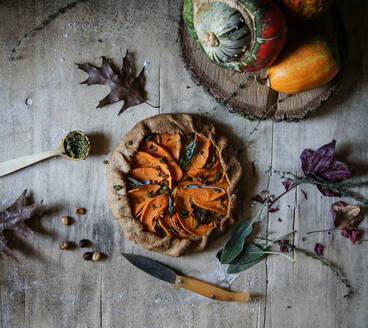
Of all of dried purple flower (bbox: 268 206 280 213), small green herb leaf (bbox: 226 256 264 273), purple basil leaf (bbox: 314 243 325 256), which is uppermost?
dried purple flower (bbox: 268 206 280 213)

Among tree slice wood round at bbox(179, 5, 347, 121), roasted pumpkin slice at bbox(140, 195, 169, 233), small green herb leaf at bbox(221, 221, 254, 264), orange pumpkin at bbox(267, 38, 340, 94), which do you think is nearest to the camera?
orange pumpkin at bbox(267, 38, 340, 94)

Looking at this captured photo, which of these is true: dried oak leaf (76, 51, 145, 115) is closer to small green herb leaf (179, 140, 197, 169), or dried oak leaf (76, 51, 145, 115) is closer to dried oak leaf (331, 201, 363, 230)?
small green herb leaf (179, 140, 197, 169)

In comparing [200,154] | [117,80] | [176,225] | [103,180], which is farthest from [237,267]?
[117,80]

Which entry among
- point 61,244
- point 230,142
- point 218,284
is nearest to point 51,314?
point 61,244

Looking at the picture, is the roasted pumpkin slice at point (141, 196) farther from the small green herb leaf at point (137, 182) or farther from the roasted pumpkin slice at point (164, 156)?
the roasted pumpkin slice at point (164, 156)

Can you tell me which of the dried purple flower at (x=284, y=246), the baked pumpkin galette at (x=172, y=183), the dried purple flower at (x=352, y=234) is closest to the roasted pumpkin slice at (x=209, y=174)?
the baked pumpkin galette at (x=172, y=183)

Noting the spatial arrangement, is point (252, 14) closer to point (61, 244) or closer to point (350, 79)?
point (350, 79)

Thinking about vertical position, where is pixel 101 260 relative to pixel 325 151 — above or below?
below

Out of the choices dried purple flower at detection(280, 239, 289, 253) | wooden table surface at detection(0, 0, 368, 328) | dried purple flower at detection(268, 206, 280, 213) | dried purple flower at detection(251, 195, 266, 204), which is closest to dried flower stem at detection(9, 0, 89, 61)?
wooden table surface at detection(0, 0, 368, 328)
